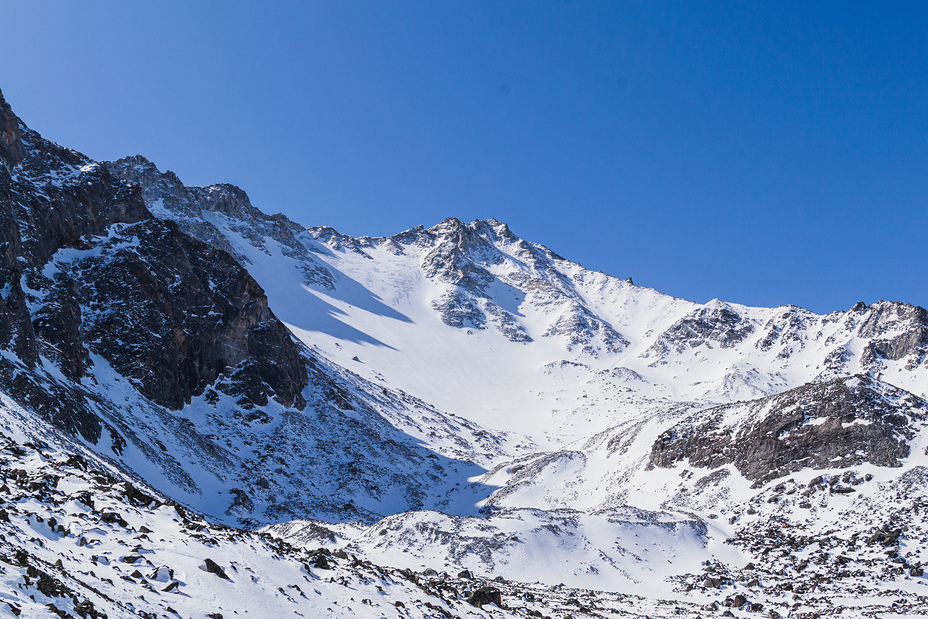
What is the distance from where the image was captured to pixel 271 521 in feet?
181

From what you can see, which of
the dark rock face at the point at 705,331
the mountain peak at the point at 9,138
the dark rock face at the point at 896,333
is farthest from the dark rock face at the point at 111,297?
the dark rock face at the point at 896,333

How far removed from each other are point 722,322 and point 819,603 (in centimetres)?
17103

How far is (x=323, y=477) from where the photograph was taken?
224 feet

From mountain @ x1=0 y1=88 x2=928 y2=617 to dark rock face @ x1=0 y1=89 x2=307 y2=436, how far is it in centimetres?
31

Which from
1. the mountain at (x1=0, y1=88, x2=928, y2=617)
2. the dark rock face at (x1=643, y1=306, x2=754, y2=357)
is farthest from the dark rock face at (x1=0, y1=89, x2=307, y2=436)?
the dark rock face at (x1=643, y1=306, x2=754, y2=357)

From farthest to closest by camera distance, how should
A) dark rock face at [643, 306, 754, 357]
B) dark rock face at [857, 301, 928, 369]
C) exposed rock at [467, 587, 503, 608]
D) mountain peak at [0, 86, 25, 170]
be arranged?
dark rock face at [643, 306, 754, 357], dark rock face at [857, 301, 928, 369], mountain peak at [0, 86, 25, 170], exposed rock at [467, 587, 503, 608]

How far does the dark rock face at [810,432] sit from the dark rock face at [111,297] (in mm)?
49447

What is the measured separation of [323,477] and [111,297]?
3052 centimetres

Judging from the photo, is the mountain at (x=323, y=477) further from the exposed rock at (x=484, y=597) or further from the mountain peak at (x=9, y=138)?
the mountain peak at (x=9, y=138)

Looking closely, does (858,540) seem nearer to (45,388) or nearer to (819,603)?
(819,603)

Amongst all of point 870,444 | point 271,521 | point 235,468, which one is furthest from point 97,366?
point 870,444

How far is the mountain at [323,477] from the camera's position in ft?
51.9

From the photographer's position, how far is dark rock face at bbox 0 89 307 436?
53562 millimetres

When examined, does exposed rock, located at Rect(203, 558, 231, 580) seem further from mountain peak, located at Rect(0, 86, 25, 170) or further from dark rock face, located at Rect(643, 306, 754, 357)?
dark rock face, located at Rect(643, 306, 754, 357)
